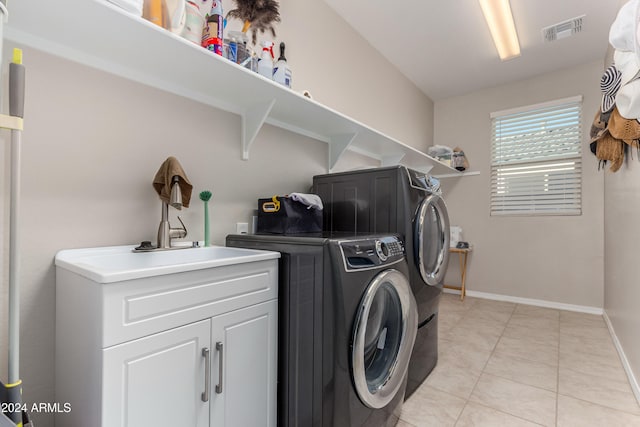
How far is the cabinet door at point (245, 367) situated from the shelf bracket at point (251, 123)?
1.00 m

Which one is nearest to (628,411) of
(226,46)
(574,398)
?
(574,398)

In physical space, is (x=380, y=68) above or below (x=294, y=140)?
above

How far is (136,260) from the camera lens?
1.23m

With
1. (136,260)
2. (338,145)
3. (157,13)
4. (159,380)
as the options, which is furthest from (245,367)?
(338,145)

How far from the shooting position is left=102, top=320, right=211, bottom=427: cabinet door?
821mm

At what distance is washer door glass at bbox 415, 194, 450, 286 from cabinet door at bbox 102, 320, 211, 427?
4.18ft

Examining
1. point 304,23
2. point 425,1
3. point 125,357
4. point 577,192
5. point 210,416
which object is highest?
point 425,1

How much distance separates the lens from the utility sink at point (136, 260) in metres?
0.84

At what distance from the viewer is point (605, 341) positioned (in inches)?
104

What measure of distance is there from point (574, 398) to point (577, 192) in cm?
264

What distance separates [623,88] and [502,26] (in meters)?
1.80

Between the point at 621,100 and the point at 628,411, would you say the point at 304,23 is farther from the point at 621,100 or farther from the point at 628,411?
the point at 628,411

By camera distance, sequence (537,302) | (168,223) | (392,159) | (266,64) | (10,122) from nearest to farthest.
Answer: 1. (10,122)
2. (168,223)
3. (266,64)
4. (392,159)
5. (537,302)

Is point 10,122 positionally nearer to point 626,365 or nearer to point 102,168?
point 102,168
